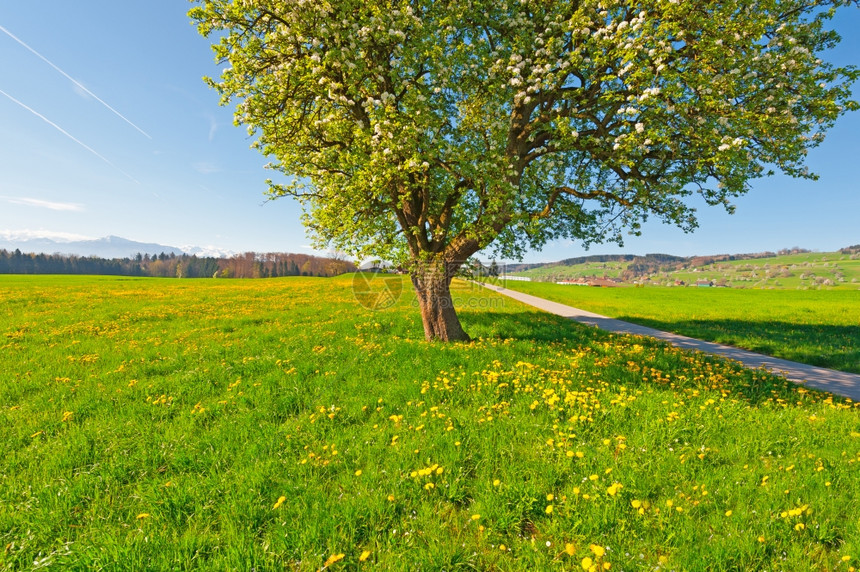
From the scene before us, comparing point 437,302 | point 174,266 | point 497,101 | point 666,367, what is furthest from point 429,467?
point 174,266

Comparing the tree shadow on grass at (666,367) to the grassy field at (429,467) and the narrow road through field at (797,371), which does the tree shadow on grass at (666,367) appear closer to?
the grassy field at (429,467)

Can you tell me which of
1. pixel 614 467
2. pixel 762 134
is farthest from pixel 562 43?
pixel 614 467

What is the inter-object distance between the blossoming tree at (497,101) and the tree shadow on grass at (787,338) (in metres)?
6.71

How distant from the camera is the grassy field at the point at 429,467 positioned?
11.6ft

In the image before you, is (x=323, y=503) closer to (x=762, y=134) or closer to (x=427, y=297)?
(x=427, y=297)

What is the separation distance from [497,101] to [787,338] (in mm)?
17150

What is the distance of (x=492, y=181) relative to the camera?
9492mm

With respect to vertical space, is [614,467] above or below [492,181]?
below

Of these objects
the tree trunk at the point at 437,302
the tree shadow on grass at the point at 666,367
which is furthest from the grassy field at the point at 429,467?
the tree trunk at the point at 437,302

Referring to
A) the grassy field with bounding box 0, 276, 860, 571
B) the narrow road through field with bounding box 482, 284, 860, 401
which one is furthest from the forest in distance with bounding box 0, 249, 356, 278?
the grassy field with bounding box 0, 276, 860, 571

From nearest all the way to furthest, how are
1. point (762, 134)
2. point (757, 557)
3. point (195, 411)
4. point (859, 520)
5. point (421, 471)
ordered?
1. point (757, 557)
2. point (859, 520)
3. point (421, 471)
4. point (195, 411)
5. point (762, 134)

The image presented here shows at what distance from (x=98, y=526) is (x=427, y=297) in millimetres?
9498

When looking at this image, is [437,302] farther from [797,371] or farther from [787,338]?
[787,338]

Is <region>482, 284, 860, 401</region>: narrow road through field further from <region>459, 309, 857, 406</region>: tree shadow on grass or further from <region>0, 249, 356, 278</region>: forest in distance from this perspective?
<region>0, 249, 356, 278</region>: forest in distance
